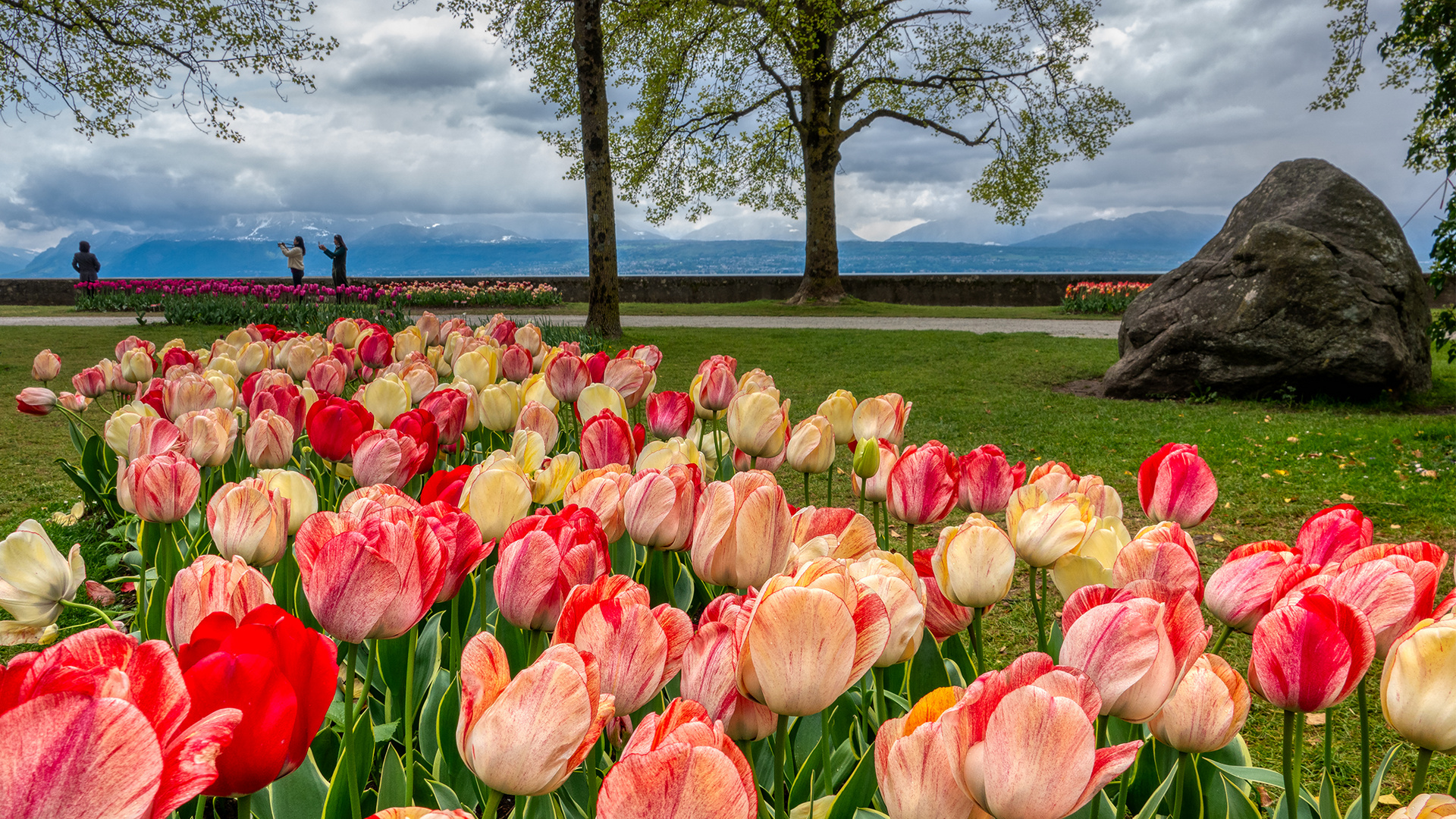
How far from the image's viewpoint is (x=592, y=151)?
1159 cm

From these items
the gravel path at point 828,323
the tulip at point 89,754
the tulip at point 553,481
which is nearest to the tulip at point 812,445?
the tulip at point 553,481

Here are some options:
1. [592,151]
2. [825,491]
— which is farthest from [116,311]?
[825,491]

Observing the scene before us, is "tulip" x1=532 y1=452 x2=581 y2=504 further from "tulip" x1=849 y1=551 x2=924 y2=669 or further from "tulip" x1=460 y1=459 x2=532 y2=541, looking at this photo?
"tulip" x1=849 y1=551 x2=924 y2=669

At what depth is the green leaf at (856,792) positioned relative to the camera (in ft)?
3.24

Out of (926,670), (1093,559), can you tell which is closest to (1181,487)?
(1093,559)

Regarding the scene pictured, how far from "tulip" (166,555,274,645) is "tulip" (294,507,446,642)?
0.05 meters

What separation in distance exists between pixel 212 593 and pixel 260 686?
13.0 inches

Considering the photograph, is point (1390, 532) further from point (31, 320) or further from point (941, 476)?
point (31, 320)

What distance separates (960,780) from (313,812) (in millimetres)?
848

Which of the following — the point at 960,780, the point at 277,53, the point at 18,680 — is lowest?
the point at 960,780

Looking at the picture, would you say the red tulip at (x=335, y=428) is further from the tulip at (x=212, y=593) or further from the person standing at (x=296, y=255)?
the person standing at (x=296, y=255)

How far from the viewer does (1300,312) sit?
304 inches

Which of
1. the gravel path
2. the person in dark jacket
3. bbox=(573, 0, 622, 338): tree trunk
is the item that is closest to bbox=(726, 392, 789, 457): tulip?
bbox=(573, 0, 622, 338): tree trunk

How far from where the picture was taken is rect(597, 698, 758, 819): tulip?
0.54 m
